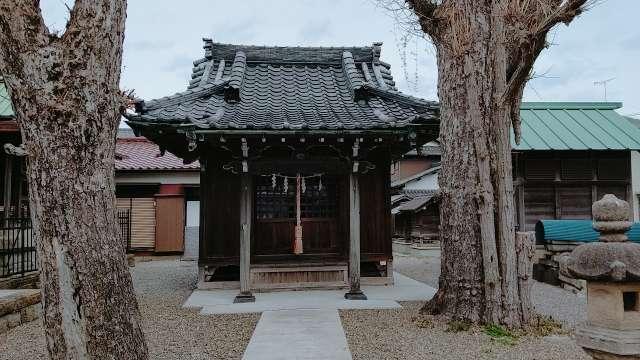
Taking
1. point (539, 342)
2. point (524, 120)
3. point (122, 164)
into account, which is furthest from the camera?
point (122, 164)

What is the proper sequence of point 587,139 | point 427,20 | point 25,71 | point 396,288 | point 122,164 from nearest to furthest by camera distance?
point 25,71 → point 427,20 → point 396,288 → point 587,139 → point 122,164

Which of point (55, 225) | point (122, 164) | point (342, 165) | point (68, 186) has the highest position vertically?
point (122, 164)

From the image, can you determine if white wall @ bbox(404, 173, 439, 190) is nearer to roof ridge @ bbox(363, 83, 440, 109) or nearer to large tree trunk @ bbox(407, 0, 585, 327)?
roof ridge @ bbox(363, 83, 440, 109)

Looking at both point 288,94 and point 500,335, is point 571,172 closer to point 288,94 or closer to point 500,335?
point 288,94

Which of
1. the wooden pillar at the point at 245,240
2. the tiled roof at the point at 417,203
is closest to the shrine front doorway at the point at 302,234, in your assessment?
the wooden pillar at the point at 245,240

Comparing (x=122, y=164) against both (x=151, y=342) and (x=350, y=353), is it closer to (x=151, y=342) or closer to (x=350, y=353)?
(x=151, y=342)

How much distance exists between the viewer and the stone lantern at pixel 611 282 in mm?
3062

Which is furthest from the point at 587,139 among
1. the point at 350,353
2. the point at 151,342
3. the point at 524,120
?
the point at 151,342

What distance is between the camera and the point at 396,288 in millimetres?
10109

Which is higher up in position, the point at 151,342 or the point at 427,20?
the point at 427,20

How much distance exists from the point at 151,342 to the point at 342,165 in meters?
4.68

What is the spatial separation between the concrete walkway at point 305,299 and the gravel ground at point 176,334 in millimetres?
396

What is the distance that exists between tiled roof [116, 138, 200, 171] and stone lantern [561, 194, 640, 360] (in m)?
15.5

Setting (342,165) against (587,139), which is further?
(587,139)
